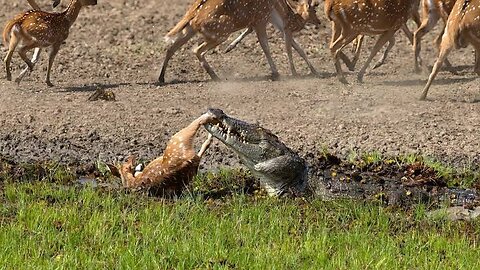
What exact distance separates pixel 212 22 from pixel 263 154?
5.08m

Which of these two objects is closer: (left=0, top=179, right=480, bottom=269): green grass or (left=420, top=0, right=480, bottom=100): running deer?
(left=0, top=179, right=480, bottom=269): green grass

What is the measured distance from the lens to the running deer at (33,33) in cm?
1372

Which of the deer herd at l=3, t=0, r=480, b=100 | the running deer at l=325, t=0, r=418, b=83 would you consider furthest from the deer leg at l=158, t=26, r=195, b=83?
the running deer at l=325, t=0, r=418, b=83

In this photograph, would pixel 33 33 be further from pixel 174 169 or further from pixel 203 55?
pixel 174 169

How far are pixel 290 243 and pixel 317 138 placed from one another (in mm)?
3782

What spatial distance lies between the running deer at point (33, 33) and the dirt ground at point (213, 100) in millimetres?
347

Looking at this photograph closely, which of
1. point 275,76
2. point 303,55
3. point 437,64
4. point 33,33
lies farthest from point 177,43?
point 437,64

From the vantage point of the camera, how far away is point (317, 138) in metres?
11.6

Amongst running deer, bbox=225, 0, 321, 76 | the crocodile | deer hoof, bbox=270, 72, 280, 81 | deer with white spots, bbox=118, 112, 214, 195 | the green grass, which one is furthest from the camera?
running deer, bbox=225, 0, 321, 76

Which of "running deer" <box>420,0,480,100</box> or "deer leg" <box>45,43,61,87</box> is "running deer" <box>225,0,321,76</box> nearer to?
"running deer" <box>420,0,480,100</box>

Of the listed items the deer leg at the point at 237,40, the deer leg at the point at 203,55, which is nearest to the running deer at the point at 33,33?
the deer leg at the point at 203,55

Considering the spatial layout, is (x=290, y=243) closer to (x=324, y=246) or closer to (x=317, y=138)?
(x=324, y=246)

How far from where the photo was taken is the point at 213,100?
13242 millimetres

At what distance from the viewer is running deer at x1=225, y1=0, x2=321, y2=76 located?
15039mm
